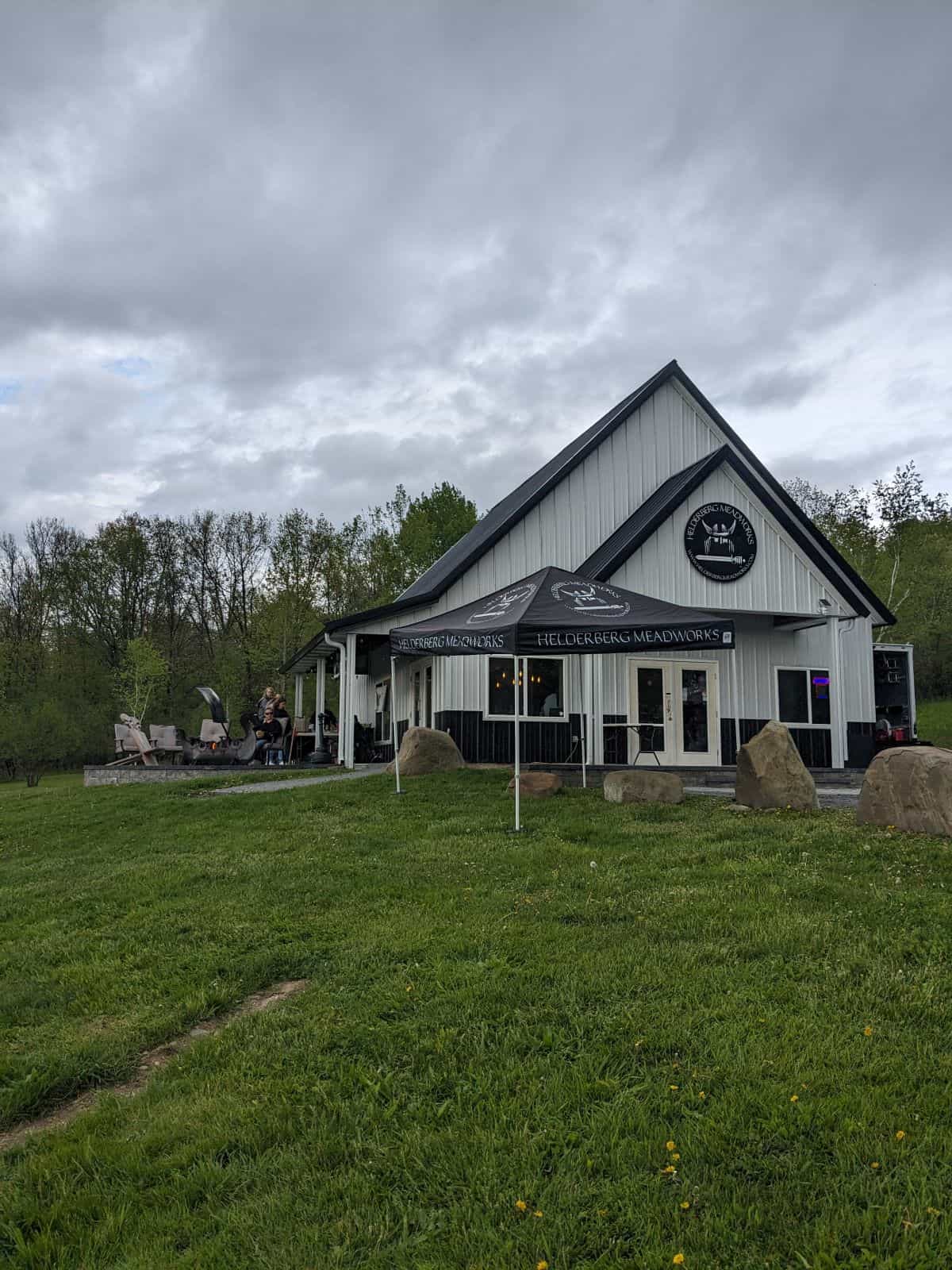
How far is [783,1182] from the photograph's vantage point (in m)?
2.82

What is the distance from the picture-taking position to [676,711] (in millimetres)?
17734

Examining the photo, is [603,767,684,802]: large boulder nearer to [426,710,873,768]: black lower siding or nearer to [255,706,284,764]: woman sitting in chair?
[426,710,873,768]: black lower siding

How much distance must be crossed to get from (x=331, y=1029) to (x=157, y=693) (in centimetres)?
3662

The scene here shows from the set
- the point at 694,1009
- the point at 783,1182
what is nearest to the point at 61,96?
the point at 694,1009

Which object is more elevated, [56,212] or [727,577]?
[56,212]

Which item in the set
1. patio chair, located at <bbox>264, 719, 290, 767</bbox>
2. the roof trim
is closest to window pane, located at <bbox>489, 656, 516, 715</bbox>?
the roof trim

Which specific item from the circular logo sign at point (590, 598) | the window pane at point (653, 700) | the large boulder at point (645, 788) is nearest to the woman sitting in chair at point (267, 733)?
the window pane at point (653, 700)

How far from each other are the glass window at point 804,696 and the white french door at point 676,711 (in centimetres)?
162

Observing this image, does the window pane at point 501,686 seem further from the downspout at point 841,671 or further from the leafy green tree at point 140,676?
the leafy green tree at point 140,676

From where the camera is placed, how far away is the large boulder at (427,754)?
545 inches

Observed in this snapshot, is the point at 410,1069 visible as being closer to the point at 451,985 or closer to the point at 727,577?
the point at 451,985

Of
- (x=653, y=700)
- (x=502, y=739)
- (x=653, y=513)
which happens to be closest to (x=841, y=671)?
(x=653, y=700)

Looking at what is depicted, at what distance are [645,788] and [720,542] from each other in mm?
7577

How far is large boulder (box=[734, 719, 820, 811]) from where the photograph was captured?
1008cm
